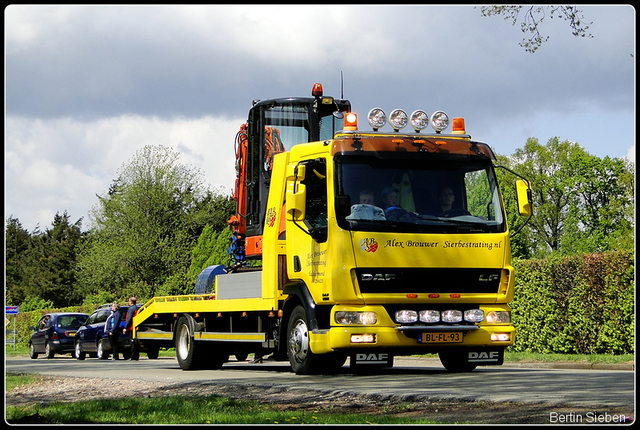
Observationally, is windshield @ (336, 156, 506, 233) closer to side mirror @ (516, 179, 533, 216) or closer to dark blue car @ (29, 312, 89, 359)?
side mirror @ (516, 179, 533, 216)

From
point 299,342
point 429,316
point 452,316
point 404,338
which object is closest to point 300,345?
point 299,342

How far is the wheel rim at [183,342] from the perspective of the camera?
680 inches

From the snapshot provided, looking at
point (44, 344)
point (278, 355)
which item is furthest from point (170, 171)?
point (278, 355)

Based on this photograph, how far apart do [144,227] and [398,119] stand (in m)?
49.6

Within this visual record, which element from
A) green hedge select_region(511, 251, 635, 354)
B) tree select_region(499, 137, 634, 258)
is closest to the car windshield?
green hedge select_region(511, 251, 635, 354)

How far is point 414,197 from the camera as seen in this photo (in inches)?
497

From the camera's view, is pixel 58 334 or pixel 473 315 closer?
pixel 473 315

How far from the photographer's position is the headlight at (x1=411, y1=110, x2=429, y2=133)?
537 inches

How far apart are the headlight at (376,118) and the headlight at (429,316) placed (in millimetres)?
2880

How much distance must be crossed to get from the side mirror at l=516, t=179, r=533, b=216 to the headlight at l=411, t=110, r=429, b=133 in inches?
66.5

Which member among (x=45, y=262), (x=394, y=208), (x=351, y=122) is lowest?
(x=394, y=208)

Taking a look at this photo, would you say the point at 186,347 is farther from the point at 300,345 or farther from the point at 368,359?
the point at 368,359

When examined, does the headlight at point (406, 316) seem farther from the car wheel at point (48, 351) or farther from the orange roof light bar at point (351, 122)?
the car wheel at point (48, 351)

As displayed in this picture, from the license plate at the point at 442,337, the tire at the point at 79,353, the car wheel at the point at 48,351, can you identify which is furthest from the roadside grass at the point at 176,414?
the car wheel at the point at 48,351
